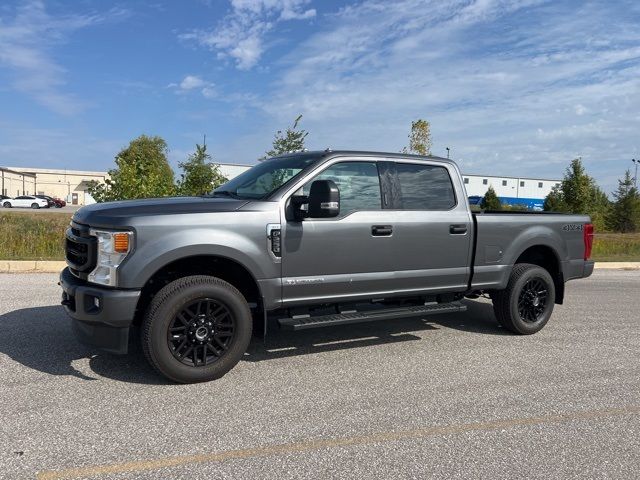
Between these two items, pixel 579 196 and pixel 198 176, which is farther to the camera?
pixel 579 196

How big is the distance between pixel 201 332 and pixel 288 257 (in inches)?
38.4

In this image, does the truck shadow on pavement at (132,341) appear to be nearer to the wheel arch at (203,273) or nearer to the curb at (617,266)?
the wheel arch at (203,273)

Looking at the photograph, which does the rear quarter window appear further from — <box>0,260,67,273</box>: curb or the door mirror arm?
<box>0,260,67,273</box>: curb

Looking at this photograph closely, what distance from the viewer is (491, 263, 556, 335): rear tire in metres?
6.27

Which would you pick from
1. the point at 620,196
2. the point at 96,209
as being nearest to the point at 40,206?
the point at 620,196

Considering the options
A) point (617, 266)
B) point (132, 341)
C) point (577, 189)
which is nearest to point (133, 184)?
point (132, 341)

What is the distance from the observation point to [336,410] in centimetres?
397

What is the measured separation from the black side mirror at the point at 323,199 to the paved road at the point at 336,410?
1430 mm

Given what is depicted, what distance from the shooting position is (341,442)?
3439 mm

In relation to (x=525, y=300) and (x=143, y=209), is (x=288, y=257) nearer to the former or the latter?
(x=143, y=209)

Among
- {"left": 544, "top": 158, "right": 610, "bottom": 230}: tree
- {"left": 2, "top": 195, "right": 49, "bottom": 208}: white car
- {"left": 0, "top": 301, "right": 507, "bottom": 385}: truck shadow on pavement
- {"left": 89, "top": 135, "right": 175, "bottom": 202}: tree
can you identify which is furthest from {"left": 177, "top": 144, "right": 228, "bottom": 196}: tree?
{"left": 2, "top": 195, "right": 49, "bottom": 208}: white car

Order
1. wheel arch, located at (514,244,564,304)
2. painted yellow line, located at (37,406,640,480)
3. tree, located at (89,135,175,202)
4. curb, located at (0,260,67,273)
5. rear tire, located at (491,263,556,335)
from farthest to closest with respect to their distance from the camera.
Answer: tree, located at (89,135,175,202)
curb, located at (0,260,67,273)
wheel arch, located at (514,244,564,304)
rear tire, located at (491,263,556,335)
painted yellow line, located at (37,406,640,480)

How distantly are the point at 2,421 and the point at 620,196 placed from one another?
44.4 metres

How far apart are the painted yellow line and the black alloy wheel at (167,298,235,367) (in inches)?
51.2
